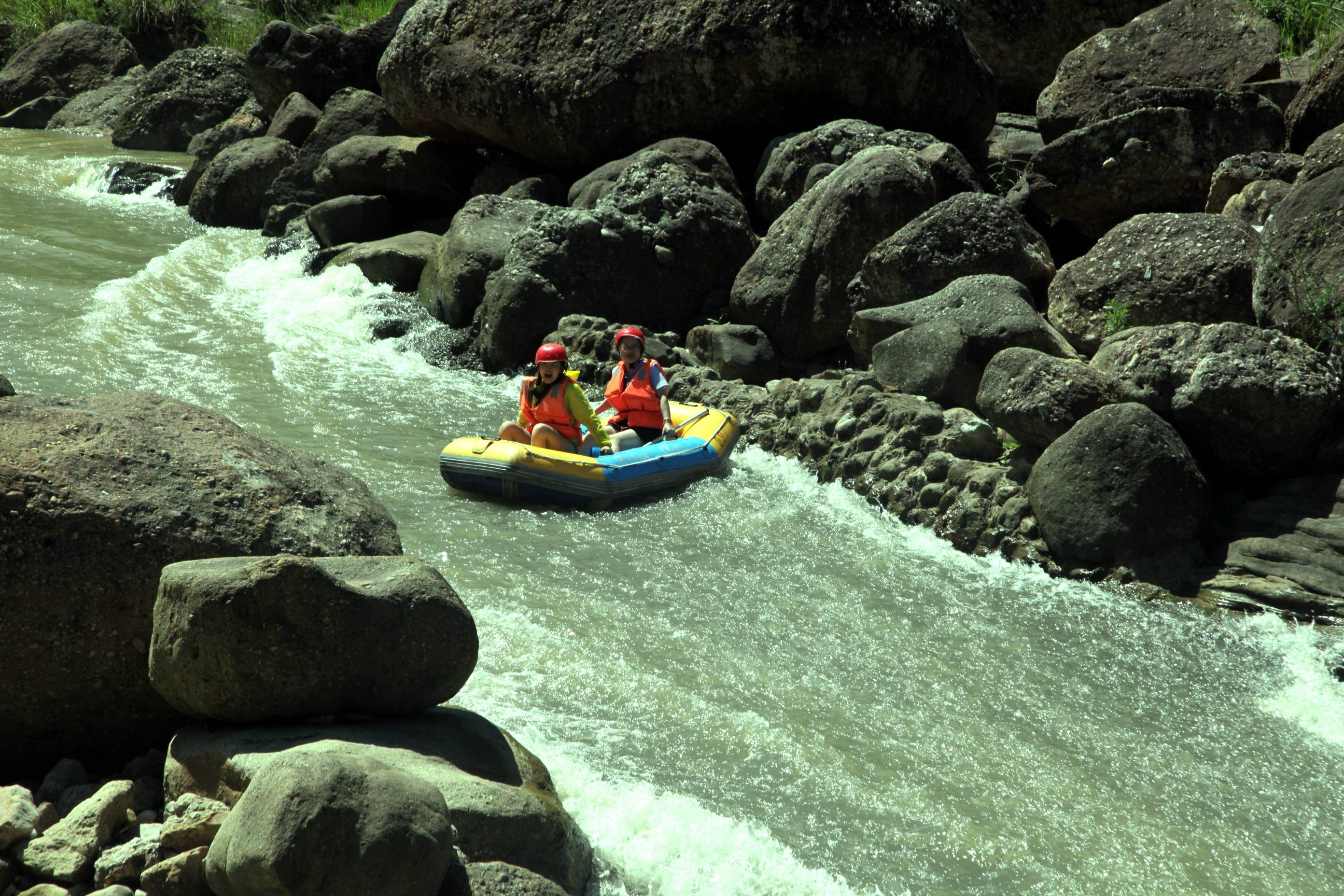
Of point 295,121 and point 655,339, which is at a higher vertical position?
point 295,121

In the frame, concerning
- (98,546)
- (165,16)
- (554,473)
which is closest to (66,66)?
(165,16)

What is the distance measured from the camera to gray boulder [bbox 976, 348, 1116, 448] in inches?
258

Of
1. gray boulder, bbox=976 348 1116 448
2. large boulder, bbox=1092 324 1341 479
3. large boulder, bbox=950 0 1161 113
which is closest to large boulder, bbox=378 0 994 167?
large boulder, bbox=950 0 1161 113

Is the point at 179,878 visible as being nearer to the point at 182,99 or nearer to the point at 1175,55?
the point at 1175,55

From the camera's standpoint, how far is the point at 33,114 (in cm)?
2045

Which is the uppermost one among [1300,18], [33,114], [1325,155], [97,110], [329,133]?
[1300,18]

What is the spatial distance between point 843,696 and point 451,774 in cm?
222

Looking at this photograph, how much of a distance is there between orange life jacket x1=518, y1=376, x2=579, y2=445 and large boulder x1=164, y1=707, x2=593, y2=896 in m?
4.23

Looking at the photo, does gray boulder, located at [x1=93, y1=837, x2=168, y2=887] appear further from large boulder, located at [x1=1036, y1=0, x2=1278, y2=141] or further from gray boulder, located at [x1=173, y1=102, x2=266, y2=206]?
gray boulder, located at [x1=173, y1=102, x2=266, y2=206]

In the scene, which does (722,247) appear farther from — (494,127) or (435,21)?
(435,21)

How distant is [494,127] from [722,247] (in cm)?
389

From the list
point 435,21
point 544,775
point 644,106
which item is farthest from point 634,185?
point 544,775

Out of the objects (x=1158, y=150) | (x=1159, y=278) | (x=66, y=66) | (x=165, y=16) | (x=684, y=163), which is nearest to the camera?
(x=1159, y=278)

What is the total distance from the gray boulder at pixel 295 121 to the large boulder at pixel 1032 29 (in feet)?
29.1
